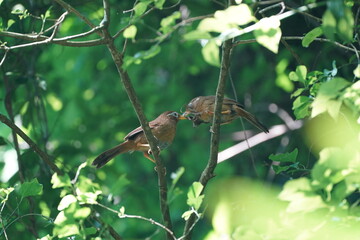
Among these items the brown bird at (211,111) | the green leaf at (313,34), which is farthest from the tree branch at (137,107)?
the brown bird at (211,111)

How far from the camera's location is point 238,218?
369 cm

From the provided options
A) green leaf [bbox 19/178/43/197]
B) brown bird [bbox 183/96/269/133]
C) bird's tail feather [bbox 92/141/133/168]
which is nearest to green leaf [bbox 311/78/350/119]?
green leaf [bbox 19/178/43/197]

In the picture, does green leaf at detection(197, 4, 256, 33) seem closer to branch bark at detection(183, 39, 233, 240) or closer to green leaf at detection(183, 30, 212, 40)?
green leaf at detection(183, 30, 212, 40)

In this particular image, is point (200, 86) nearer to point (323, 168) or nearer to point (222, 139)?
point (222, 139)

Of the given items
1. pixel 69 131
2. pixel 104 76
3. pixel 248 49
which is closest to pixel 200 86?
pixel 248 49

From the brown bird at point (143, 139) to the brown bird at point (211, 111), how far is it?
0.21 meters

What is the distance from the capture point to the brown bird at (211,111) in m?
5.78

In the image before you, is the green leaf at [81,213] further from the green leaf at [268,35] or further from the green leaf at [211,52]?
the green leaf at [268,35]

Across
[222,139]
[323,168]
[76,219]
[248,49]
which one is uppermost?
[323,168]

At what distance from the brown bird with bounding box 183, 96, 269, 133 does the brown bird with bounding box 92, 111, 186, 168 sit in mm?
210

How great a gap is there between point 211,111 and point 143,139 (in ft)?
2.74

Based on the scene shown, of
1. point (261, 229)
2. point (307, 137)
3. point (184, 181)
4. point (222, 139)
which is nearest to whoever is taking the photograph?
point (261, 229)

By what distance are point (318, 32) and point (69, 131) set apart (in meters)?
6.29

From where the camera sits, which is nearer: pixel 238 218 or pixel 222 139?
pixel 238 218
